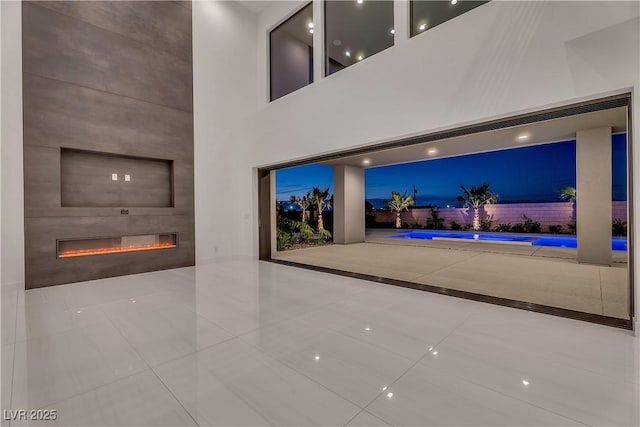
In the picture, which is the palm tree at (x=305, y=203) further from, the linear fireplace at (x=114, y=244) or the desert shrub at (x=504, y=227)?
the desert shrub at (x=504, y=227)

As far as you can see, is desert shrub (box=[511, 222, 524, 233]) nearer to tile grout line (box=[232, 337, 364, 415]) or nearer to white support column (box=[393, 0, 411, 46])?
white support column (box=[393, 0, 411, 46])

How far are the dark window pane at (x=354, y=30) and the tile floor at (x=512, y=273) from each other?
380 cm

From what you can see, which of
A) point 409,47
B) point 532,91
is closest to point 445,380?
point 532,91

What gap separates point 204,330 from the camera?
2.66 meters

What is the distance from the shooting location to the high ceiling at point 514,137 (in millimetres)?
5375

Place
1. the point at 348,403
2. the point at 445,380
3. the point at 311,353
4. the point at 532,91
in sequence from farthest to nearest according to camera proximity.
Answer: the point at 532,91 → the point at 311,353 → the point at 445,380 → the point at 348,403

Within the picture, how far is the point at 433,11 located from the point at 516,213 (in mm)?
11828

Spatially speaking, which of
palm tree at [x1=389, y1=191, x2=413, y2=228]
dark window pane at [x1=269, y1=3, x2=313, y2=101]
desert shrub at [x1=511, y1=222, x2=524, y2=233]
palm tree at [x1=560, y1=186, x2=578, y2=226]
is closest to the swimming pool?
desert shrub at [x1=511, y1=222, x2=524, y2=233]

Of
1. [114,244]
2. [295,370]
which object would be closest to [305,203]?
[114,244]

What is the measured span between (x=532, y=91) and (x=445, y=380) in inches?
122

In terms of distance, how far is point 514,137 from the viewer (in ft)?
22.5

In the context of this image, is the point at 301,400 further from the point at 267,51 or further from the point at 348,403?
the point at 267,51

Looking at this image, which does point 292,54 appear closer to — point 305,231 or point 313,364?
point 305,231

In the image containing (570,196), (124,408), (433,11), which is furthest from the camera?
(570,196)
